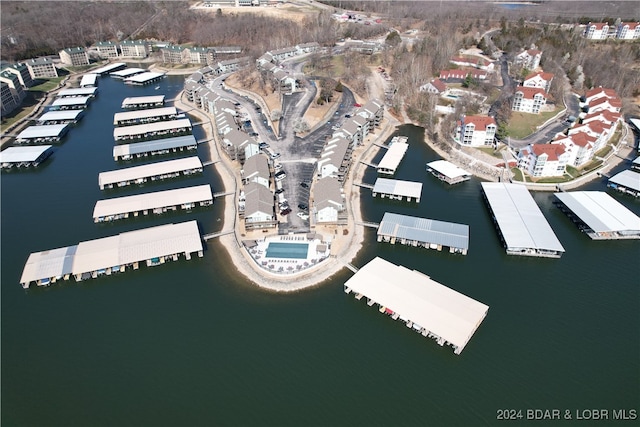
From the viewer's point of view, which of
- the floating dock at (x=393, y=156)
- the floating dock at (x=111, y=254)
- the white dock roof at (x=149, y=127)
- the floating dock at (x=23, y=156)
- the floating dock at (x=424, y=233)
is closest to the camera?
the floating dock at (x=111, y=254)

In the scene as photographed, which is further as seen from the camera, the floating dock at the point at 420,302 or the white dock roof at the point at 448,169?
the white dock roof at the point at 448,169

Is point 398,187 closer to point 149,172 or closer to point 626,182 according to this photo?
point 626,182

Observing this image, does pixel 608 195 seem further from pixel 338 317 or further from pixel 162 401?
pixel 162 401

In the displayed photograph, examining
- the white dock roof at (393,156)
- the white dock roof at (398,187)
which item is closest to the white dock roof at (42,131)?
the white dock roof at (393,156)

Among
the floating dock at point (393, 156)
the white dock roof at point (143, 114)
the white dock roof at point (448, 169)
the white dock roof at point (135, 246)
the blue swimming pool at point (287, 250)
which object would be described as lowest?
the blue swimming pool at point (287, 250)

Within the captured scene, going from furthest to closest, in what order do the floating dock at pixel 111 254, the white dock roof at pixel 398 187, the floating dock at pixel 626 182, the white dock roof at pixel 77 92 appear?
the white dock roof at pixel 77 92, the floating dock at pixel 626 182, the white dock roof at pixel 398 187, the floating dock at pixel 111 254

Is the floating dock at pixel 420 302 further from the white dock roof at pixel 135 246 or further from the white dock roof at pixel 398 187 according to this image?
the white dock roof at pixel 135 246
